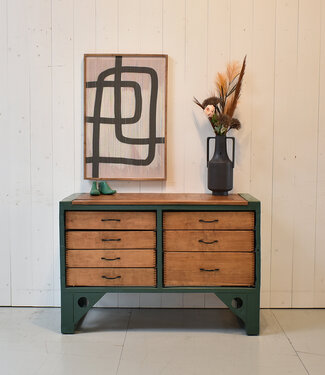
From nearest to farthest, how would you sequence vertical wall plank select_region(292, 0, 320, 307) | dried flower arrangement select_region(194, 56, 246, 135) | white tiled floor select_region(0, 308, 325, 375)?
1. white tiled floor select_region(0, 308, 325, 375)
2. dried flower arrangement select_region(194, 56, 246, 135)
3. vertical wall plank select_region(292, 0, 320, 307)

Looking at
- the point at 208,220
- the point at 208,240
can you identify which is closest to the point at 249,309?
the point at 208,240

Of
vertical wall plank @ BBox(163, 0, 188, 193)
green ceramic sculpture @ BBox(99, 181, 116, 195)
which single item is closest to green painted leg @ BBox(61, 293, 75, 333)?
green ceramic sculpture @ BBox(99, 181, 116, 195)

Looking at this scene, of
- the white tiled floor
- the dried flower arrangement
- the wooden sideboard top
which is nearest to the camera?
the white tiled floor

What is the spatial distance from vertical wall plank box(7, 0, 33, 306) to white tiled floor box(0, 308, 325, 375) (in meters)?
0.26

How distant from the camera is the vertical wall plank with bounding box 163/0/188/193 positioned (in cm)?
309

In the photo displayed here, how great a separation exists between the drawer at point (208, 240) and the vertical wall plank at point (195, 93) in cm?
51

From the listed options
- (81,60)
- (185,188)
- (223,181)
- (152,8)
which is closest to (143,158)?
(185,188)

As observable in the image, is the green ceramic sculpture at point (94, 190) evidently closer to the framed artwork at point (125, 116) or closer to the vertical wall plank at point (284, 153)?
the framed artwork at point (125, 116)

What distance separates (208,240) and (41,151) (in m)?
1.33

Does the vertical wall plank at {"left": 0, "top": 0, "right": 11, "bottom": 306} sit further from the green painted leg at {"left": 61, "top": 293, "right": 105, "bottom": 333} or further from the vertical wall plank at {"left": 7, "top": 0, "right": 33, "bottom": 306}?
the green painted leg at {"left": 61, "top": 293, "right": 105, "bottom": 333}

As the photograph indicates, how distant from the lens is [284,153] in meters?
3.15

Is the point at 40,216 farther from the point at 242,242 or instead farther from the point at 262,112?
the point at 262,112

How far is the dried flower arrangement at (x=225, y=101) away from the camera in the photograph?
9.61 ft

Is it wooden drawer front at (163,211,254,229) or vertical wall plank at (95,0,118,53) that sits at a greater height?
vertical wall plank at (95,0,118,53)
